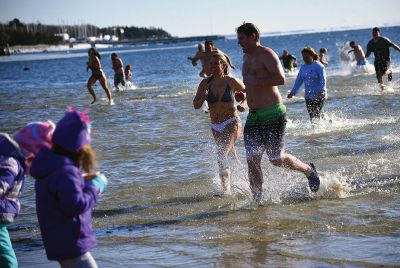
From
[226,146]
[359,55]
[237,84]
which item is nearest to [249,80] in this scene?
[237,84]

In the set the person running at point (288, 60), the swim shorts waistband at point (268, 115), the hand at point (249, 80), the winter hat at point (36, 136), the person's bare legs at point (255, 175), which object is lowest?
the person's bare legs at point (255, 175)

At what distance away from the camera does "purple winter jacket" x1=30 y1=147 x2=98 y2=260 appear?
338cm

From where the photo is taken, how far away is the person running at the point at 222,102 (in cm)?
687

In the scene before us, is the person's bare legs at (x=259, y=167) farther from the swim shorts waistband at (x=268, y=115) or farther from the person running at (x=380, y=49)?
the person running at (x=380, y=49)

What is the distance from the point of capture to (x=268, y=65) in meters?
6.05

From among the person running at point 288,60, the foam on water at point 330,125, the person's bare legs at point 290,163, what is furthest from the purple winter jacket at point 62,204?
the person running at point 288,60

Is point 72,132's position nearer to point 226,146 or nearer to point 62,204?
point 62,204

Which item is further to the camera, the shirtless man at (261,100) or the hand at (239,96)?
the hand at (239,96)

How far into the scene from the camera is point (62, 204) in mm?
3377

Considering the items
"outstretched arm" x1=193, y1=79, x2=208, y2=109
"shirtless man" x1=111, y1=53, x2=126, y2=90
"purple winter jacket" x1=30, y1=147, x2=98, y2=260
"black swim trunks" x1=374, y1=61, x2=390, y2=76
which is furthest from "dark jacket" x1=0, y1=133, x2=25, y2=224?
"shirtless man" x1=111, y1=53, x2=126, y2=90

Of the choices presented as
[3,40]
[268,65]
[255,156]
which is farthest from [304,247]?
[3,40]

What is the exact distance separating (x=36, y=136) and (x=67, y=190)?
435mm

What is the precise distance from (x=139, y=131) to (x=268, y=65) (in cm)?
739

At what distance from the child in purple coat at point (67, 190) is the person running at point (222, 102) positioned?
11.4 ft
